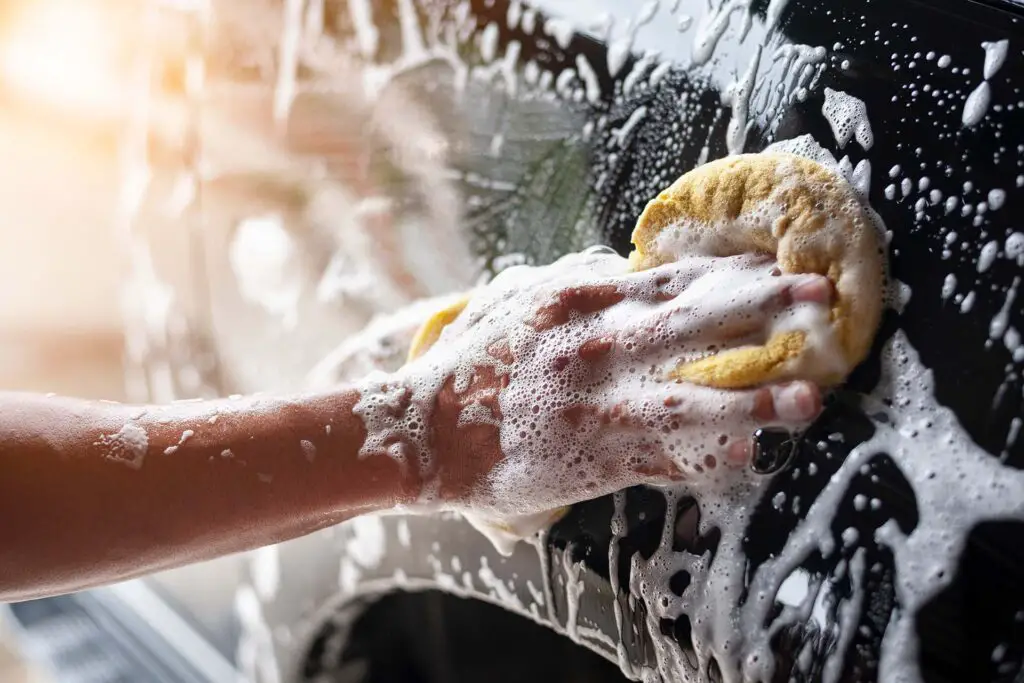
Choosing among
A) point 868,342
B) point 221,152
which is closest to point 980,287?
point 868,342

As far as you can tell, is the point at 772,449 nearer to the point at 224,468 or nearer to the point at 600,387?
the point at 600,387

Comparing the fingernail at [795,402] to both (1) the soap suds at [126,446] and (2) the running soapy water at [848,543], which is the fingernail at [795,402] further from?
(1) the soap suds at [126,446]

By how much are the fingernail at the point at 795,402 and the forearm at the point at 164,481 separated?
1.08 feet

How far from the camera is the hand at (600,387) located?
0.55 metres

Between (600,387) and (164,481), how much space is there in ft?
1.22

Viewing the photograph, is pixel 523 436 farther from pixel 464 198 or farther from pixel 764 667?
pixel 464 198

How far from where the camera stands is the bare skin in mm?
631

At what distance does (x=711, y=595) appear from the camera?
0.61 meters

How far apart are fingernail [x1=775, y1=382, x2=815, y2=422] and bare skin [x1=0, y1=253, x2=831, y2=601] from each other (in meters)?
0.10

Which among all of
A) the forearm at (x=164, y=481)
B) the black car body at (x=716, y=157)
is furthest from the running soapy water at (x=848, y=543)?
the forearm at (x=164, y=481)

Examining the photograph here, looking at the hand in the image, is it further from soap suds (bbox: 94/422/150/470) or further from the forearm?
soap suds (bbox: 94/422/150/470)

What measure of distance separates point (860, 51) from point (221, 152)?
3.53 feet

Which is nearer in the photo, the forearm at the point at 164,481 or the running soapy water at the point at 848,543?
the running soapy water at the point at 848,543

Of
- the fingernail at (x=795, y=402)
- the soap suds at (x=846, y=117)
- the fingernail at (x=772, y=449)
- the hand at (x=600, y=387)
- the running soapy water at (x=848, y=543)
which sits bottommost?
the running soapy water at (x=848, y=543)
